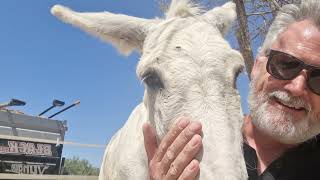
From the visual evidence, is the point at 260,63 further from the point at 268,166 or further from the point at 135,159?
the point at 135,159

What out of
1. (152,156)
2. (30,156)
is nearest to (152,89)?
(152,156)

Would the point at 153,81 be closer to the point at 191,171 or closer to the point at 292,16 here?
the point at 191,171

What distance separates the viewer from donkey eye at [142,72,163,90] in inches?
112

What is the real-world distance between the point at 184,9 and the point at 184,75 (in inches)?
41.6

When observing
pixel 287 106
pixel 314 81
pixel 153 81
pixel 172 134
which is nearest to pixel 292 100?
pixel 287 106

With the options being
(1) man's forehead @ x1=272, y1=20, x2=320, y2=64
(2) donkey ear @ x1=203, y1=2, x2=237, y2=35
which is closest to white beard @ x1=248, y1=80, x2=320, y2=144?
(1) man's forehead @ x1=272, y1=20, x2=320, y2=64

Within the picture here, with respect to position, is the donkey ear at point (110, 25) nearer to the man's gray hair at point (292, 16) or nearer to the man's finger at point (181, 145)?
the man's gray hair at point (292, 16)

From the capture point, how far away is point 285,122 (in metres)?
3.01

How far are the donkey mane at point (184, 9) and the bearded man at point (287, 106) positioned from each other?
654 mm

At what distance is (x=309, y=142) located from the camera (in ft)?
10.4

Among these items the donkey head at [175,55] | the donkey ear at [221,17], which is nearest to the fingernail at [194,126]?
the donkey head at [175,55]

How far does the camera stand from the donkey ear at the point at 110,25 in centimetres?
341

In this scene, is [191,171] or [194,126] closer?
[191,171]

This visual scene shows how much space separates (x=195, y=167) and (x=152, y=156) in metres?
0.52
